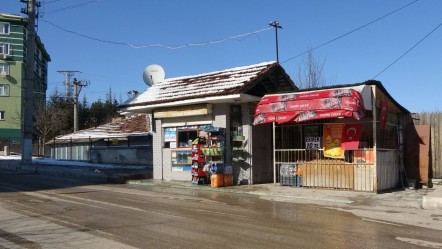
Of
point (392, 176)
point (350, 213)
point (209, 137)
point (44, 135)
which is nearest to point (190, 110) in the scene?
point (209, 137)

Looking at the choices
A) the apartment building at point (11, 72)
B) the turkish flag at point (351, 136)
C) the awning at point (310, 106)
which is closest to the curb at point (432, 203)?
the awning at point (310, 106)

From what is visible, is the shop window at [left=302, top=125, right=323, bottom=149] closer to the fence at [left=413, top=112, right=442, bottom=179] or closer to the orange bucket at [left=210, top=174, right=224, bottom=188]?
the orange bucket at [left=210, top=174, right=224, bottom=188]

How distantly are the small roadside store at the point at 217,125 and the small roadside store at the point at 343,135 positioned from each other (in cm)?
125

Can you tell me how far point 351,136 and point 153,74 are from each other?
13.6 meters

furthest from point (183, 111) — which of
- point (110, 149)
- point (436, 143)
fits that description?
point (110, 149)

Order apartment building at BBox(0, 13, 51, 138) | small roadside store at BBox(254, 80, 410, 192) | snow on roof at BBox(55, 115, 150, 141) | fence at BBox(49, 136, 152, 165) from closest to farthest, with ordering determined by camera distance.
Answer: small roadside store at BBox(254, 80, 410, 192), fence at BBox(49, 136, 152, 165), snow on roof at BBox(55, 115, 150, 141), apartment building at BBox(0, 13, 51, 138)

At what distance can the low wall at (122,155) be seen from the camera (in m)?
33.4

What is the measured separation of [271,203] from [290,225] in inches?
159

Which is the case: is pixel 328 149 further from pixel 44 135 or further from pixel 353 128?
pixel 44 135

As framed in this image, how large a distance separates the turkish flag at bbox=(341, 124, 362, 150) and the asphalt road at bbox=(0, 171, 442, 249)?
3.55 metres

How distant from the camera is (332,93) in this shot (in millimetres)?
15578

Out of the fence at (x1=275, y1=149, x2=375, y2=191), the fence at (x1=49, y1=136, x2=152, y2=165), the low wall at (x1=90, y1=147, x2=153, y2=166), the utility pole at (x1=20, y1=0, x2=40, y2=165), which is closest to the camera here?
the fence at (x1=275, y1=149, x2=375, y2=191)

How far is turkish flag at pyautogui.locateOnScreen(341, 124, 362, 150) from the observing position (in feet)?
51.2

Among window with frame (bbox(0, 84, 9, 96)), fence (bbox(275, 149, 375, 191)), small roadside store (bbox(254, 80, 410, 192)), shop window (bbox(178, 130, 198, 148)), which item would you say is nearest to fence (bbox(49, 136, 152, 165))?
shop window (bbox(178, 130, 198, 148))
